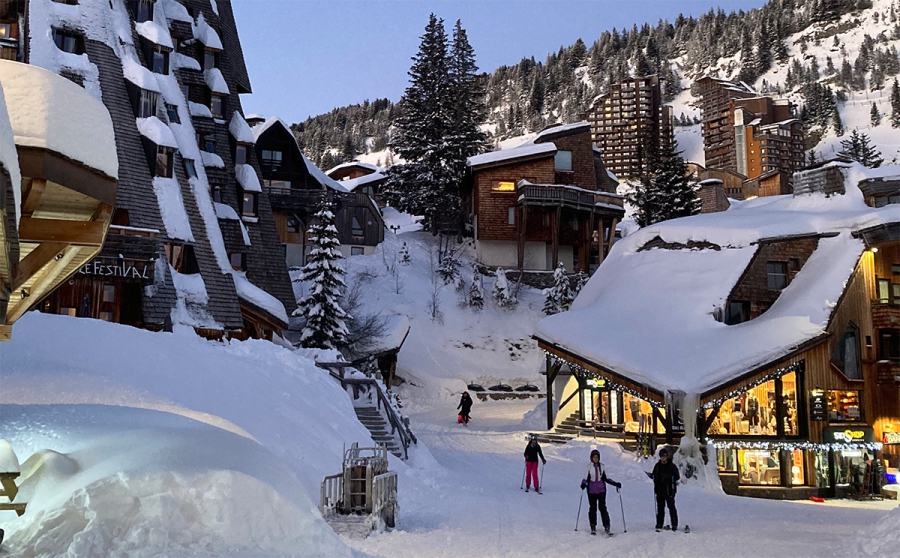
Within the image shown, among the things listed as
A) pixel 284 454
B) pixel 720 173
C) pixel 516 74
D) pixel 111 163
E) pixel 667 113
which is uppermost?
pixel 516 74

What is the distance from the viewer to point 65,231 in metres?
7.84

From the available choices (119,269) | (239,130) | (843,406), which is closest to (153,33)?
(239,130)

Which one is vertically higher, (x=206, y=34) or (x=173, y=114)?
(x=206, y=34)

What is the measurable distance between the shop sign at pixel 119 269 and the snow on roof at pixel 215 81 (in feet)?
A: 43.3

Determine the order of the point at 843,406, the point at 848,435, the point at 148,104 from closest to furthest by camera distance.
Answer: the point at 848,435, the point at 843,406, the point at 148,104

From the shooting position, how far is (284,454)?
49.0 ft

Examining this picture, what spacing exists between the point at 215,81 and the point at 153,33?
5.21m

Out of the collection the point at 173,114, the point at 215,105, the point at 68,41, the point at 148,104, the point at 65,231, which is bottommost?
the point at 65,231

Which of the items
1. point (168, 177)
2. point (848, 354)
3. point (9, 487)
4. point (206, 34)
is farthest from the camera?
point (206, 34)

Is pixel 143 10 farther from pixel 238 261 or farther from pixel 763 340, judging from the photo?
pixel 763 340

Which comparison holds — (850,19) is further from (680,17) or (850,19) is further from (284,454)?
(284,454)

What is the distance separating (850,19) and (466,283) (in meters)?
122

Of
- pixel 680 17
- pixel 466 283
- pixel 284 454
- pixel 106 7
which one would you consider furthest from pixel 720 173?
pixel 680 17

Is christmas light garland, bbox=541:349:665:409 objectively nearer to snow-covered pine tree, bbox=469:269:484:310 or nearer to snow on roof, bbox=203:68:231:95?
snow-covered pine tree, bbox=469:269:484:310
